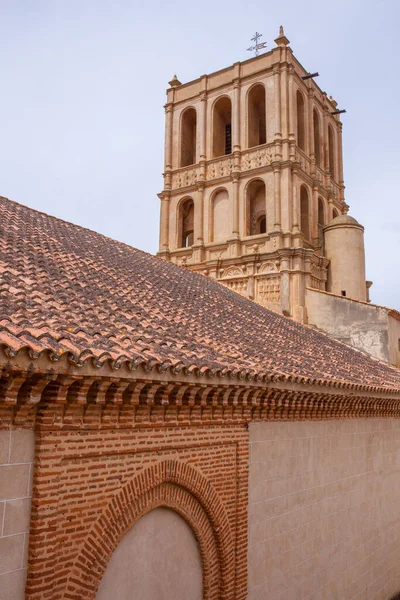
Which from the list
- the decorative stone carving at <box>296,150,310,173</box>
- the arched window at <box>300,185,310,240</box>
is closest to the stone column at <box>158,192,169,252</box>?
the arched window at <box>300,185,310,240</box>

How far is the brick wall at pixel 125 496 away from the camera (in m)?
4.64

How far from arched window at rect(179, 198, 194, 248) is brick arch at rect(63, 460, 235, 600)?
17.3 meters

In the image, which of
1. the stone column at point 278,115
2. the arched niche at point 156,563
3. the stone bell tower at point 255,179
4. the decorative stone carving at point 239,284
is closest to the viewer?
the arched niche at point 156,563

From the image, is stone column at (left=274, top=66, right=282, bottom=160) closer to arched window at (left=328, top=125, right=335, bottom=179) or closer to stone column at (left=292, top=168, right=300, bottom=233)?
stone column at (left=292, top=168, right=300, bottom=233)

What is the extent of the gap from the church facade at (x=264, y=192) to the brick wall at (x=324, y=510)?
6395 millimetres

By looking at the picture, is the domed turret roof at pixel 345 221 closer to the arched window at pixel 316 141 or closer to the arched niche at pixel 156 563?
the arched window at pixel 316 141

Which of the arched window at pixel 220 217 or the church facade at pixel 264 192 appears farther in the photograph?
the arched window at pixel 220 217

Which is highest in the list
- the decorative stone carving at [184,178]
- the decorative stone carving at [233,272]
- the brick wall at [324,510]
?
the decorative stone carving at [184,178]

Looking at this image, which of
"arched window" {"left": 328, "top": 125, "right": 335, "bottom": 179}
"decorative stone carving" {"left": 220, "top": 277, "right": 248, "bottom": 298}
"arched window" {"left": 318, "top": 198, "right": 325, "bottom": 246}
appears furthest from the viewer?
"arched window" {"left": 328, "top": 125, "right": 335, "bottom": 179}

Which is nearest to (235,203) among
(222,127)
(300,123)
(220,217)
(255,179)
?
(220,217)

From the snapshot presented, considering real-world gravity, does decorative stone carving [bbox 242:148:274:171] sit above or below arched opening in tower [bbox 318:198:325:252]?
above

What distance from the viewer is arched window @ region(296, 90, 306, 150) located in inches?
875

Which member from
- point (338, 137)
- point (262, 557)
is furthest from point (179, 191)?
point (262, 557)

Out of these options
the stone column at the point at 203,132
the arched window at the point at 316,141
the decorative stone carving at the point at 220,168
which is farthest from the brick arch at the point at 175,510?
the arched window at the point at 316,141
